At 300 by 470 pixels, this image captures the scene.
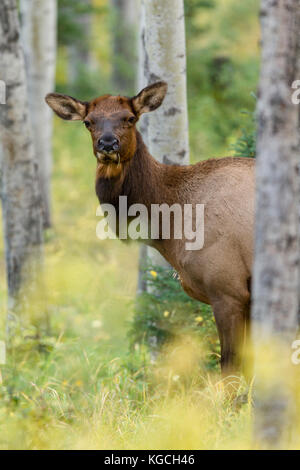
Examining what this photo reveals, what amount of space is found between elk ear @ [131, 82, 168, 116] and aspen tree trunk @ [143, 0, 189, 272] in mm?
863

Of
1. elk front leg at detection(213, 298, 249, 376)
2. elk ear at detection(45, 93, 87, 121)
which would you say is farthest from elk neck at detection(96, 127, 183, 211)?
elk front leg at detection(213, 298, 249, 376)

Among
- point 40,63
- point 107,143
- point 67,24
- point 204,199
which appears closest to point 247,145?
point 204,199

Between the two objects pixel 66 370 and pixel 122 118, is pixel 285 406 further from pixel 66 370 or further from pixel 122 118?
pixel 66 370

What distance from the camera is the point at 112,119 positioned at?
6027 mm

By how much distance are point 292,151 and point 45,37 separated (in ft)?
31.3

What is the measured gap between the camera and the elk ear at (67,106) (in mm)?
6391

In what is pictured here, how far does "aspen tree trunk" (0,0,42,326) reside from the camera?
7797mm

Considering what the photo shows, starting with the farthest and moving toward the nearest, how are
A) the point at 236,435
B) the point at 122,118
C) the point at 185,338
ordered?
the point at 185,338, the point at 122,118, the point at 236,435

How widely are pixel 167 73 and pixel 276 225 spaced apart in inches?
152

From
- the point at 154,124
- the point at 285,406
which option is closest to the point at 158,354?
the point at 154,124

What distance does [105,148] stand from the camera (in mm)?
5812

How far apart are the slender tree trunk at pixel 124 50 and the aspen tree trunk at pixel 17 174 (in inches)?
457

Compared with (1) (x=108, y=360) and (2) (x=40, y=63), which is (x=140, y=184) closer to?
(1) (x=108, y=360)

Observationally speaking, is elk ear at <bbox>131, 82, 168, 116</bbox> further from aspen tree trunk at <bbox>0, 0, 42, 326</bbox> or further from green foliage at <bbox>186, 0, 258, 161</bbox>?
green foliage at <bbox>186, 0, 258, 161</bbox>
